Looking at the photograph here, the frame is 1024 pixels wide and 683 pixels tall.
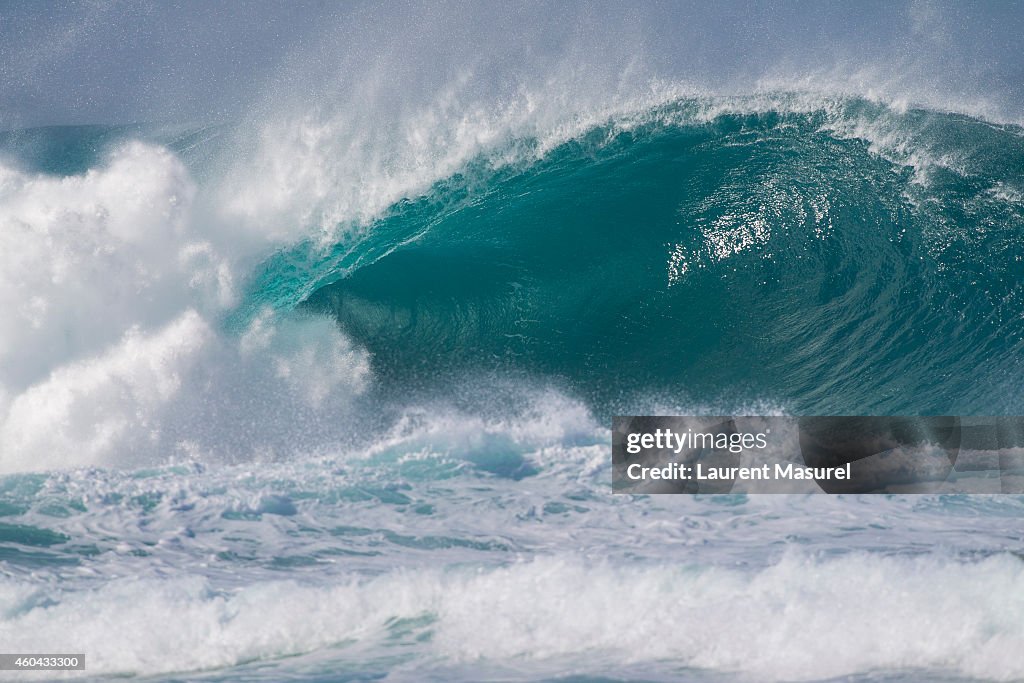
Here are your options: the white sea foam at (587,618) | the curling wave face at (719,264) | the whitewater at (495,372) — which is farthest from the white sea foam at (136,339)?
the white sea foam at (587,618)

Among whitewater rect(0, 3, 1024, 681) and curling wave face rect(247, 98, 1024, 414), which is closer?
whitewater rect(0, 3, 1024, 681)

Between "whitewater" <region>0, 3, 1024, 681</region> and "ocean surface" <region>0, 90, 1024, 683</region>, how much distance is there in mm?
31

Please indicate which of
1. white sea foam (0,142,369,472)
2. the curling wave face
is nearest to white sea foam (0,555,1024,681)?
white sea foam (0,142,369,472)

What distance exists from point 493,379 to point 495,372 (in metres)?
0.10

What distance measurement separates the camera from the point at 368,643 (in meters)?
4.92

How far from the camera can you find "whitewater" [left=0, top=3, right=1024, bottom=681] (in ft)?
16.2

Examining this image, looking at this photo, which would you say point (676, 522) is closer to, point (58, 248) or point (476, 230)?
point (476, 230)

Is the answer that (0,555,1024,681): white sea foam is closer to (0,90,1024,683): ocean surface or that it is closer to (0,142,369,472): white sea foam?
(0,90,1024,683): ocean surface

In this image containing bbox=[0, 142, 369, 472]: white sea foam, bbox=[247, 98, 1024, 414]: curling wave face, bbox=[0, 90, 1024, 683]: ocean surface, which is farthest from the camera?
bbox=[247, 98, 1024, 414]: curling wave face

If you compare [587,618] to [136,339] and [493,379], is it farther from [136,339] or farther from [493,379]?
[136,339]

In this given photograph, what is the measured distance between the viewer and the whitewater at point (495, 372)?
494 cm

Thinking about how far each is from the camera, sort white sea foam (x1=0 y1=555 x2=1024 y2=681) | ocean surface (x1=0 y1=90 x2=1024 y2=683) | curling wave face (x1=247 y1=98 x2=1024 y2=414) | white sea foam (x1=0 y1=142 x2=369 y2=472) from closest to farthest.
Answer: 1. white sea foam (x1=0 y1=555 x2=1024 y2=681)
2. ocean surface (x1=0 y1=90 x2=1024 y2=683)
3. white sea foam (x1=0 y1=142 x2=369 y2=472)
4. curling wave face (x1=247 y1=98 x2=1024 y2=414)

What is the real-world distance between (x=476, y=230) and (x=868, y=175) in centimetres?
451

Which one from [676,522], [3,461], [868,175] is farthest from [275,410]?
[868,175]
